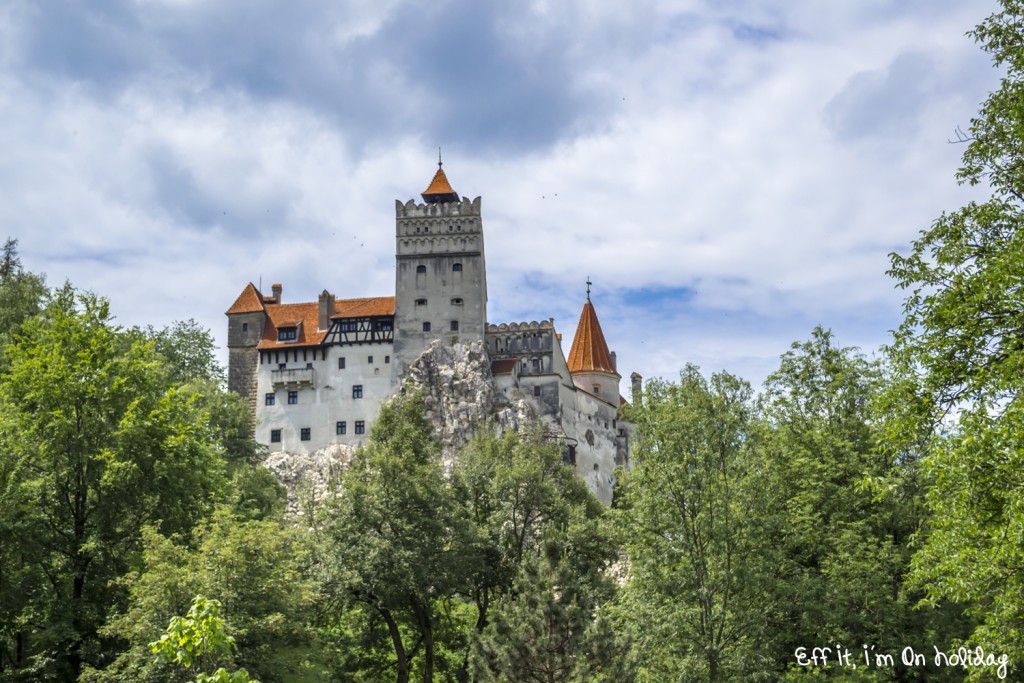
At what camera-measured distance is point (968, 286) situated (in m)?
16.4

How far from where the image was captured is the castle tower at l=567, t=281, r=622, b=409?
7969 centimetres

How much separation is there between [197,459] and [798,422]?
57.3 ft

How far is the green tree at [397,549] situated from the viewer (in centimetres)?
3077

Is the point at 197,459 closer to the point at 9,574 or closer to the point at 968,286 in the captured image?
the point at 9,574

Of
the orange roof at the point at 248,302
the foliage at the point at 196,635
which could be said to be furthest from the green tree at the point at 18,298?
the foliage at the point at 196,635

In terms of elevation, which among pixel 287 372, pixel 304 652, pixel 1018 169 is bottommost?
pixel 304 652

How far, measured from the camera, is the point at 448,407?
71.6m

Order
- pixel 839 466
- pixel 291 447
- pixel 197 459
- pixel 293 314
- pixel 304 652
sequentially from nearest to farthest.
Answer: pixel 839 466
pixel 197 459
pixel 304 652
pixel 291 447
pixel 293 314

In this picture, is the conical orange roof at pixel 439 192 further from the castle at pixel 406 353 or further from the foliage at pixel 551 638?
the foliage at pixel 551 638

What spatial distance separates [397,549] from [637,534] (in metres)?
9.15

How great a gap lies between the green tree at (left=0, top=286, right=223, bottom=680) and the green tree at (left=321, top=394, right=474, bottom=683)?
420 cm

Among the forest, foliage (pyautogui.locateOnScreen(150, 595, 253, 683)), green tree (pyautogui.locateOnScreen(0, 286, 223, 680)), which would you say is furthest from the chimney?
foliage (pyautogui.locateOnScreen(150, 595, 253, 683))

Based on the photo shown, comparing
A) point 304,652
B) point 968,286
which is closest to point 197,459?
point 304,652

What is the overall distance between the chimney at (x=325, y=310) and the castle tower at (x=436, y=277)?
523 centimetres
